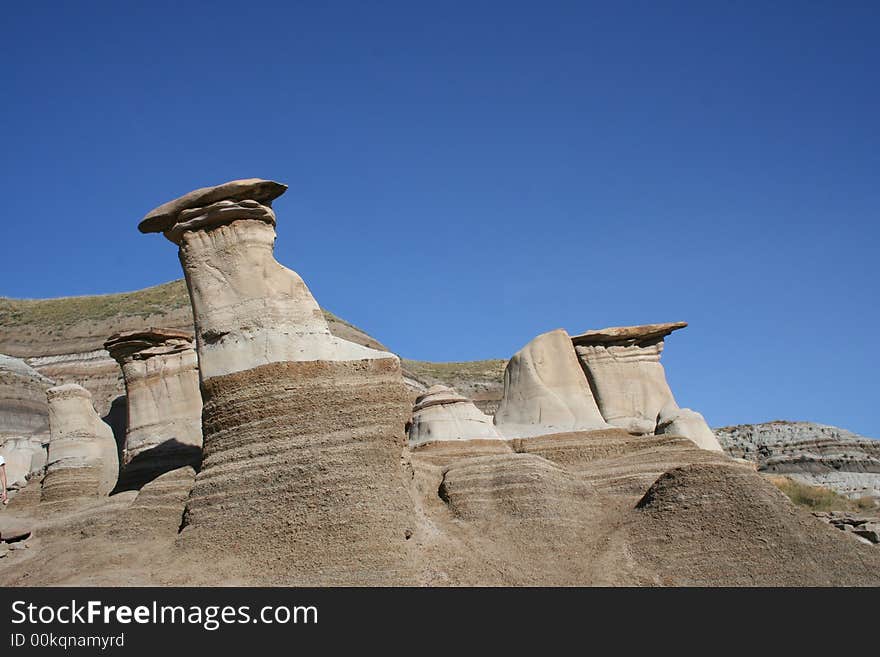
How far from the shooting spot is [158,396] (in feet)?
73.3

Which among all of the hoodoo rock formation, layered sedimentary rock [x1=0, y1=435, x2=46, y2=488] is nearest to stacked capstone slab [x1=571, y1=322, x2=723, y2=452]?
layered sedimentary rock [x1=0, y1=435, x2=46, y2=488]

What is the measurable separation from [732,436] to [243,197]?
1501 inches

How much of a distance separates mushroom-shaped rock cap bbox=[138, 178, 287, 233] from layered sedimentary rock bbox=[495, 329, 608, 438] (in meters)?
11.5

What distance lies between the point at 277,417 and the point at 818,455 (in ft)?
113

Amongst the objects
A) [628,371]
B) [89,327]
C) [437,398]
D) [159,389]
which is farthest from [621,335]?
[89,327]

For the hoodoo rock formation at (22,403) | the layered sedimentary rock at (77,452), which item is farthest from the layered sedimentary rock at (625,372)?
the hoodoo rock formation at (22,403)

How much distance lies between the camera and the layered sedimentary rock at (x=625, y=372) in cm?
2900

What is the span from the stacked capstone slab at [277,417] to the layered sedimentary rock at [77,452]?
971 centimetres

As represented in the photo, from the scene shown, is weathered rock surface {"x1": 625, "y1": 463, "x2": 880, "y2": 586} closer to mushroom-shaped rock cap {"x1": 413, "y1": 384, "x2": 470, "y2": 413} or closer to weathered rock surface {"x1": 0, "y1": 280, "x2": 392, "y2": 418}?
mushroom-shaped rock cap {"x1": 413, "y1": 384, "x2": 470, "y2": 413}

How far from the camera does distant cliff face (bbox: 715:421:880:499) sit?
131ft

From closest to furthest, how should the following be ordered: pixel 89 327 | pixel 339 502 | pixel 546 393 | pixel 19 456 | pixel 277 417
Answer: pixel 339 502 < pixel 277 417 < pixel 546 393 < pixel 19 456 < pixel 89 327

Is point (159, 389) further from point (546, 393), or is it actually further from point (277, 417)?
point (277, 417)

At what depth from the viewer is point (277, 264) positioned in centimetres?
1499
